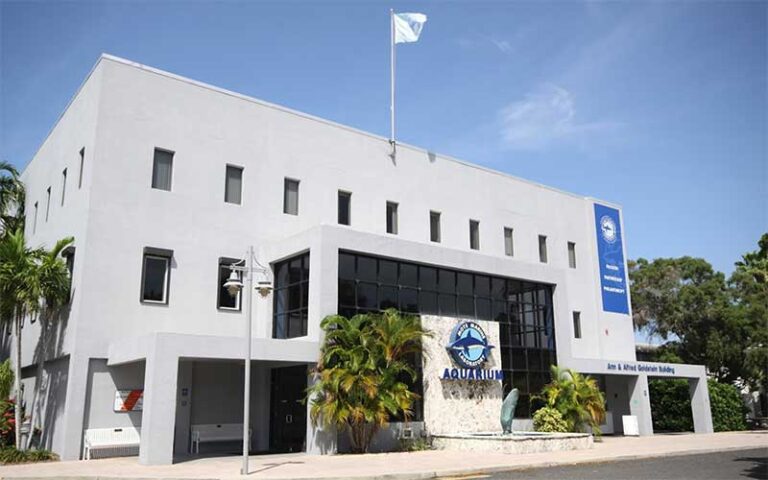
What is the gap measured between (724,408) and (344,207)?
83.0 ft

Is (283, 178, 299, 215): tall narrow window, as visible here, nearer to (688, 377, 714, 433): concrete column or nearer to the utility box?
the utility box

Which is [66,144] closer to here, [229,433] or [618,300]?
[229,433]

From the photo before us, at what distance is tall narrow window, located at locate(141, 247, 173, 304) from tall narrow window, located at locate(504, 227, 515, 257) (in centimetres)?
1634

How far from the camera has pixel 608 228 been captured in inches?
1481

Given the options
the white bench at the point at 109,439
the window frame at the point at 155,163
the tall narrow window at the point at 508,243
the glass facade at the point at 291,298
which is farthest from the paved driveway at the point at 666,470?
the window frame at the point at 155,163

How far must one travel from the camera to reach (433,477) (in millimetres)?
15273

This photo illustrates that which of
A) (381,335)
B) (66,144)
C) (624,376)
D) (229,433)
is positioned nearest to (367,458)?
(381,335)

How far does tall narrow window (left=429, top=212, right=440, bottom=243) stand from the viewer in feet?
96.3

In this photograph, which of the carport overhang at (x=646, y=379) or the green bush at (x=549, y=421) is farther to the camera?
the carport overhang at (x=646, y=379)

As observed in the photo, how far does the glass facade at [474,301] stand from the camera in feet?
74.5

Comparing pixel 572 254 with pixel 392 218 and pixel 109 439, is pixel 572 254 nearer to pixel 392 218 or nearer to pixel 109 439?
pixel 392 218

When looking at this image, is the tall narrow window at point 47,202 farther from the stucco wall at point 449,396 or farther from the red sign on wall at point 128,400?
the stucco wall at point 449,396

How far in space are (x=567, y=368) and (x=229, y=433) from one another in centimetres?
1411

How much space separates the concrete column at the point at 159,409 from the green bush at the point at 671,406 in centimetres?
3024
